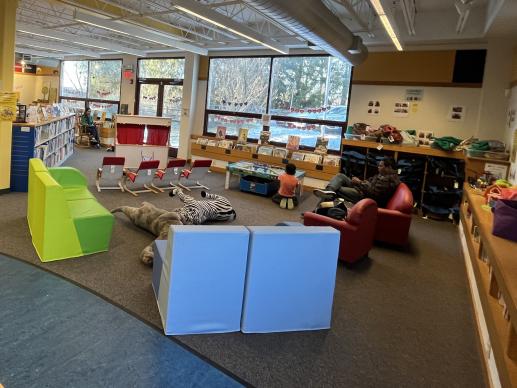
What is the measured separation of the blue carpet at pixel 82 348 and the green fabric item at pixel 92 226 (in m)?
0.80

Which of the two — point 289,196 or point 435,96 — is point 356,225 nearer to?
point 289,196

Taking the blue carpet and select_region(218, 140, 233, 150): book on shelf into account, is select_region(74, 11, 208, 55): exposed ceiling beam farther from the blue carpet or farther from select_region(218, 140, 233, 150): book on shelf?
the blue carpet

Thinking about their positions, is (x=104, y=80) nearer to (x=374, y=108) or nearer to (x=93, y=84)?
(x=93, y=84)

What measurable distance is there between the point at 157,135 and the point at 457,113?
6.09 m

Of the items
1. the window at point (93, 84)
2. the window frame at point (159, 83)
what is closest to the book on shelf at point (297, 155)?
the window frame at point (159, 83)

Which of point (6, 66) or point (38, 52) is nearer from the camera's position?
point (6, 66)

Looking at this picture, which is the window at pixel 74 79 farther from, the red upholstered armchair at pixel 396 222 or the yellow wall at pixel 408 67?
the red upholstered armchair at pixel 396 222

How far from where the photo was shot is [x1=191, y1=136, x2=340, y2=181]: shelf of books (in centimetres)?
884

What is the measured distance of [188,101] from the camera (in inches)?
450

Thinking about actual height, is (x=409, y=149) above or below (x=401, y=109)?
below

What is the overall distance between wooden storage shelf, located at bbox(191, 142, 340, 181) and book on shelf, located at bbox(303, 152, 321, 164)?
8 cm

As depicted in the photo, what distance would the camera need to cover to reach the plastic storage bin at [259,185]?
7914 mm

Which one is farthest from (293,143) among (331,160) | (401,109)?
(401,109)

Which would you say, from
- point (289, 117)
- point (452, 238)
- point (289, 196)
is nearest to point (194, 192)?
point (289, 196)
